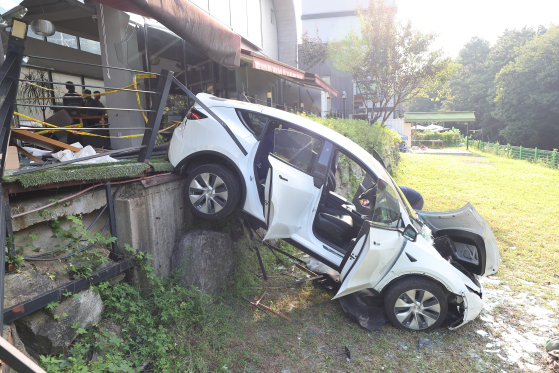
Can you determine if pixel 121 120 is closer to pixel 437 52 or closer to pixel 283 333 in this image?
pixel 283 333

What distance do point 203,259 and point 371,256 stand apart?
215 centimetres

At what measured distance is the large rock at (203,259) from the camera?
4.71m

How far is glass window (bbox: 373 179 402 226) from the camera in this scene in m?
4.18

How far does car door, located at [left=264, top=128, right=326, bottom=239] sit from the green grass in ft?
12.4

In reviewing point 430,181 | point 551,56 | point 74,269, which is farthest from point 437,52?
point 551,56

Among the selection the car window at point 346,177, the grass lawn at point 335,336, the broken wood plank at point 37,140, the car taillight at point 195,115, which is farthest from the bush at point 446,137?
the broken wood plank at point 37,140

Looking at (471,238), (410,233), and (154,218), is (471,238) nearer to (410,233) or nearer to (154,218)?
(410,233)

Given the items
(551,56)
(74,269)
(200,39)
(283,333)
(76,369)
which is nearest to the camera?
(76,369)

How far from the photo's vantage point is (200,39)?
5516mm

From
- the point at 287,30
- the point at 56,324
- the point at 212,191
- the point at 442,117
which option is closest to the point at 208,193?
the point at 212,191

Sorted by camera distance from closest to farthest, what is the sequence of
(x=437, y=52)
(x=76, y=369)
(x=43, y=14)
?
(x=76, y=369) < (x=43, y=14) < (x=437, y=52)

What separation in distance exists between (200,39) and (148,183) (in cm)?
247

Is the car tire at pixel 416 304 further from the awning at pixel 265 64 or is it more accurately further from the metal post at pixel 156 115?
the awning at pixel 265 64

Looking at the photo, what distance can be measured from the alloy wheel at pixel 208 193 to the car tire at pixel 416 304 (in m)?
2.37
